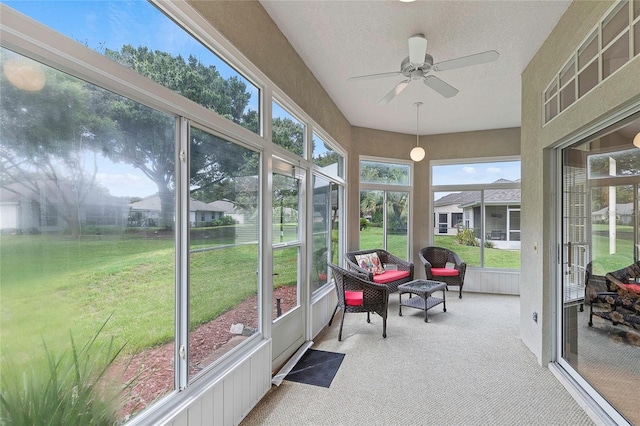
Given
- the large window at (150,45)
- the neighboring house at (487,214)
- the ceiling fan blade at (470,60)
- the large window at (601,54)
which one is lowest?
the neighboring house at (487,214)

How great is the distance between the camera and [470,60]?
2.54 meters

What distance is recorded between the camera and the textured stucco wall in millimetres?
2102

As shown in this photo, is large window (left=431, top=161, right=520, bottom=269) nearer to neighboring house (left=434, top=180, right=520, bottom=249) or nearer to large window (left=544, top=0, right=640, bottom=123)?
neighboring house (left=434, top=180, right=520, bottom=249)

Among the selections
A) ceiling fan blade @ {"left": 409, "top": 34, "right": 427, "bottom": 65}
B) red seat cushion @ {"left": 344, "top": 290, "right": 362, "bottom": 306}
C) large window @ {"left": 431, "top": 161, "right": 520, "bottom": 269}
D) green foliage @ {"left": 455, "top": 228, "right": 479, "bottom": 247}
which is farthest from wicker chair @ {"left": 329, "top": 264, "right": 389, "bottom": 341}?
green foliage @ {"left": 455, "top": 228, "right": 479, "bottom": 247}

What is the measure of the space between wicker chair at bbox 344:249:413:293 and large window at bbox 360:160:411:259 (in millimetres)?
450

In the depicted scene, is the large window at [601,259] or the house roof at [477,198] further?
the house roof at [477,198]

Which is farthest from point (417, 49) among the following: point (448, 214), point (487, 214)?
point (487, 214)

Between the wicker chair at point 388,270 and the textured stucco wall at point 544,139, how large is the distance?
1756 millimetres

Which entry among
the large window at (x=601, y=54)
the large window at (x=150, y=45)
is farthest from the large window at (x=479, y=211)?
the large window at (x=150, y=45)

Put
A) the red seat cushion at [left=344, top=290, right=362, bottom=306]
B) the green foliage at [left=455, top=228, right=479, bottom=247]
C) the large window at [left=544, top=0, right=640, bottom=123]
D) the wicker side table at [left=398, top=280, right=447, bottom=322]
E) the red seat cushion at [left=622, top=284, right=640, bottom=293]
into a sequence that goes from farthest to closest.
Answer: the green foliage at [left=455, top=228, right=479, bottom=247] < the wicker side table at [left=398, top=280, right=447, bottom=322] < the red seat cushion at [left=344, top=290, right=362, bottom=306] < the red seat cushion at [left=622, top=284, right=640, bottom=293] < the large window at [left=544, top=0, right=640, bottom=123]

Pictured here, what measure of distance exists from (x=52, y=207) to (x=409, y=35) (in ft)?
10.0

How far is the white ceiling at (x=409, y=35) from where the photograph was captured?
2.52 m

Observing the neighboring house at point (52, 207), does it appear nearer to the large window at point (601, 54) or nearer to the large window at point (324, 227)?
the large window at point (324, 227)

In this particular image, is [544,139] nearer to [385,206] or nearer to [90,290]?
[385,206]
